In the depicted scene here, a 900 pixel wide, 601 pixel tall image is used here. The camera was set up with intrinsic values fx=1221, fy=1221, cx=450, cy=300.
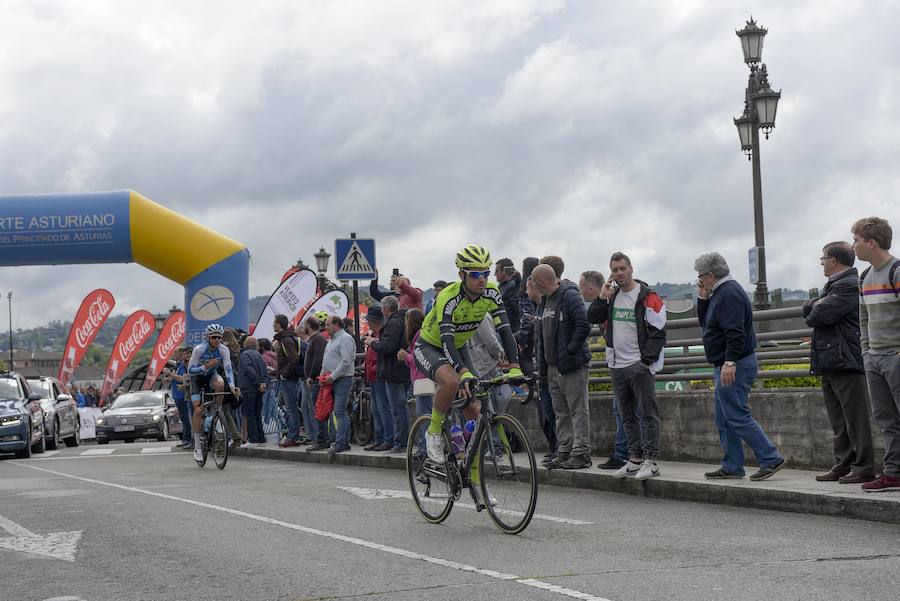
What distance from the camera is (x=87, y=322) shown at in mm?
40031

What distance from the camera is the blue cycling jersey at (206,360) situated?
1680 centimetres

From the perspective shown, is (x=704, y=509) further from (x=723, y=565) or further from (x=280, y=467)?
(x=280, y=467)

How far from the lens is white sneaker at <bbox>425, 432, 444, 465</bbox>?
9.30 metres

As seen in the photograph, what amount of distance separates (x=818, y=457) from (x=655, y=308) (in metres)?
2.07

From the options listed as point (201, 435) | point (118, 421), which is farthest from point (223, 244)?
point (201, 435)

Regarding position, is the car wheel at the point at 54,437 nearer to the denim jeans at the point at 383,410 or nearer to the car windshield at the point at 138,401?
the car windshield at the point at 138,401

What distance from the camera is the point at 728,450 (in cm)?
1089

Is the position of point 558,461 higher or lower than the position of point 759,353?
lower

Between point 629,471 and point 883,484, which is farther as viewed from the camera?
point 629,471

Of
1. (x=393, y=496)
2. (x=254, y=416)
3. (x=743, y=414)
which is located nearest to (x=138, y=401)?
(x=254, y=416)

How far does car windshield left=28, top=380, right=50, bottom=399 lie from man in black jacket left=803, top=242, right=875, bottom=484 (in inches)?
804

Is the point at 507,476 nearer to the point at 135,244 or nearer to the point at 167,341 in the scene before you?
the point at 135,244

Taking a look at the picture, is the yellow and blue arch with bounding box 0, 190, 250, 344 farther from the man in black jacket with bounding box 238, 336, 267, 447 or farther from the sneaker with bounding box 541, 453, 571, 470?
the sneaker with bounding box 541, 453, 571, 470

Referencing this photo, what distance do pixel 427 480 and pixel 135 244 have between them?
16.9 m
